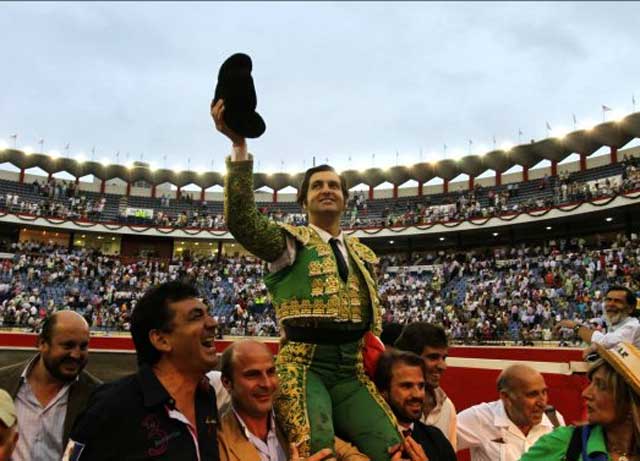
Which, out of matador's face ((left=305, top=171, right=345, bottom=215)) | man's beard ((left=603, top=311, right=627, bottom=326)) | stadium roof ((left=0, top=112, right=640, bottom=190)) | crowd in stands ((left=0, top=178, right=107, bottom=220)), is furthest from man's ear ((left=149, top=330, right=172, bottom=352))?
crowd in stands ((left=0, top=178, right=107, bottom=220))

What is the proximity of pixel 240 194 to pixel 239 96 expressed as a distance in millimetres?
365

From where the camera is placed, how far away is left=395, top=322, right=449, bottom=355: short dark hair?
2.81 meters

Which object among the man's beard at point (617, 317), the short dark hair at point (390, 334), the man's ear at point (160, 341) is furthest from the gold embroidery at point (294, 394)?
the man's beard at point (617, 317)

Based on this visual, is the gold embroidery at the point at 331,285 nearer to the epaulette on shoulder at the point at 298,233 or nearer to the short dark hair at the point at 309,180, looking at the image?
the epaulette on shoulder at the point at 298,233

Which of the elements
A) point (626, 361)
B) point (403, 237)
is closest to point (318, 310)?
point (626, 361)

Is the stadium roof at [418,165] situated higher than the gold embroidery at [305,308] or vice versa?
the stadium roof at [418,165]

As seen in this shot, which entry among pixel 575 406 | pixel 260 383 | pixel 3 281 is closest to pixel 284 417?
pixel 260 383

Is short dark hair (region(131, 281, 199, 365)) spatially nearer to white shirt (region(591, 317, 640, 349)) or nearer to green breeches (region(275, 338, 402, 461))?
green breeches (region(275, 338, 402, 461))

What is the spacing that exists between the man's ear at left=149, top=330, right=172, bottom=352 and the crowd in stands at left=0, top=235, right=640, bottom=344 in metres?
12.7

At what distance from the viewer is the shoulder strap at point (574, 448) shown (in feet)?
5.72

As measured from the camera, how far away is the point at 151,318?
191 centimetres

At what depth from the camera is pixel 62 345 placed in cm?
235

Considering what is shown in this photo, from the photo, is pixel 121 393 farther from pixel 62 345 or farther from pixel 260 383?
pixel 62 345

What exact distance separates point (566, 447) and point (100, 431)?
152 centimetres
